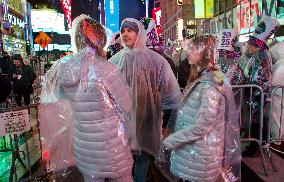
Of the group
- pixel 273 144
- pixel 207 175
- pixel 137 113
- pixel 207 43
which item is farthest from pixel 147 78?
pixel 273 144

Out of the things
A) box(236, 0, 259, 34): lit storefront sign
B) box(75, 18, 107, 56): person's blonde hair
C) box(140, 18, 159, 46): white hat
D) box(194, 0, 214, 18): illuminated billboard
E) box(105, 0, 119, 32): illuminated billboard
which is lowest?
box(75, 18, 107, 56): person's blonde hair

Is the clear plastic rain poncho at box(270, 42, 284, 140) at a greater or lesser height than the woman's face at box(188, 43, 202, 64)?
lesser

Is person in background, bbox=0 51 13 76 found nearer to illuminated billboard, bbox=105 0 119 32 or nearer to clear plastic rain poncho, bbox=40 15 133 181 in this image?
clear plastic rain poncho, bbox=40 15 133 181

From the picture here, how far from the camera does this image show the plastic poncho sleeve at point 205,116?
3.16 m

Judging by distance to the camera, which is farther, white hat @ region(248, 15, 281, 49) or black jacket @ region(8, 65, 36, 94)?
black jacket @ region(8, 65, 36, 94)

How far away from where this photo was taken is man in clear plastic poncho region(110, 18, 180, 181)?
451 centimetres

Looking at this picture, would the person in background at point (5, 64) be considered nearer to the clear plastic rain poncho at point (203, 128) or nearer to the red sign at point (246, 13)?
the red sign at point (246, 13)

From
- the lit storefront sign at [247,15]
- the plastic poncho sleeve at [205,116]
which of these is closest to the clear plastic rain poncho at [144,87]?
the plastic poncho sleeve at [205,116]

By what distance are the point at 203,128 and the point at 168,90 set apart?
1567 millimetres

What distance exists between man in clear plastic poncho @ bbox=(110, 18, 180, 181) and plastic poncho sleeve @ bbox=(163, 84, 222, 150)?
1292 mm

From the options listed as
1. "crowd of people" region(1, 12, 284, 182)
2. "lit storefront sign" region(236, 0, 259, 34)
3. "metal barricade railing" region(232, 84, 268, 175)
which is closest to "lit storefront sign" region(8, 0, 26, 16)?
"lit storefront sign" region(236, 0, 259, 34)

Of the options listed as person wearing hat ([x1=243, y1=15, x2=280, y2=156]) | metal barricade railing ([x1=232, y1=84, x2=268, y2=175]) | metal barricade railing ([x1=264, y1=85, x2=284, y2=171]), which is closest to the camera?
metal barricade railing ([x1=232, y1=84, x2=268, y2=175])

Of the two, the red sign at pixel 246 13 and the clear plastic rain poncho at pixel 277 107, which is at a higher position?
the red sign at pixel 246 13

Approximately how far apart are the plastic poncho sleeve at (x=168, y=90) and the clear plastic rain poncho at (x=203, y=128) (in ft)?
3.91
